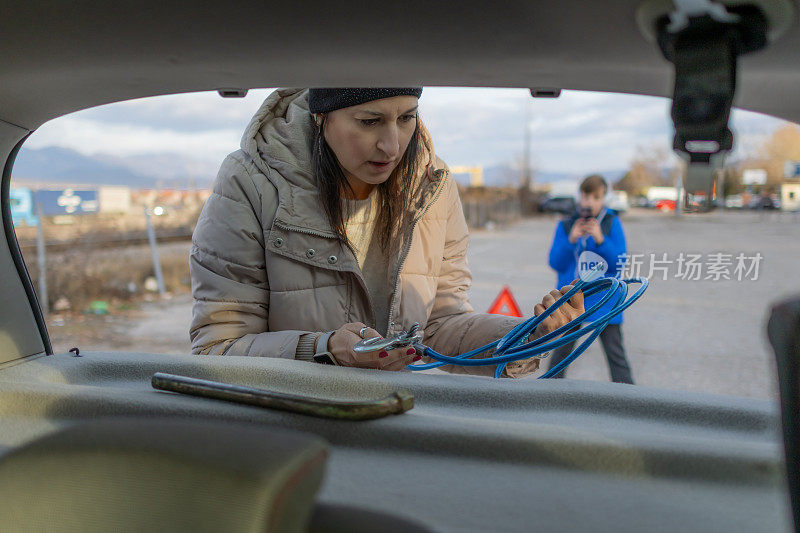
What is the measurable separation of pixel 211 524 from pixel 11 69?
85cm

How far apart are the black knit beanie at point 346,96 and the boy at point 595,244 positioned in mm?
2257

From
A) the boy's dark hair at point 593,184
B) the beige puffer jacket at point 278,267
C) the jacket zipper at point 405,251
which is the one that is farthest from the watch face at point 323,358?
the boy's dark hair at point 593,184

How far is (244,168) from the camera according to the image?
164 cm

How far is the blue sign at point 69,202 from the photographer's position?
26.5 ft

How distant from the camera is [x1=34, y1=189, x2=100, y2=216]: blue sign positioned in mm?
8086

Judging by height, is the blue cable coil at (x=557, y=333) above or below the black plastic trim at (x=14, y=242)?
below

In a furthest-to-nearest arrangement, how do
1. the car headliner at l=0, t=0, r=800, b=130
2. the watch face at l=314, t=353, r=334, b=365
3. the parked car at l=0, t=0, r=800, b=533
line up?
1. the watch face at l=314, t=353, r=334, b=365
2. the car headliner at l=0, t=0, r=800, b=130
3. the parked car at l=0, t=0, r=800, b=533

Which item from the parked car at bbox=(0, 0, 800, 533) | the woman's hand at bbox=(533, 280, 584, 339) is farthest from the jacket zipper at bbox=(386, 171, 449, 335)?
the parked car at bbox=(0, 0, 800, 533)

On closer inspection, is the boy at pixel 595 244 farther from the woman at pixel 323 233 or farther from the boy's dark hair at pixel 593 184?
the woman at pixel 323 233

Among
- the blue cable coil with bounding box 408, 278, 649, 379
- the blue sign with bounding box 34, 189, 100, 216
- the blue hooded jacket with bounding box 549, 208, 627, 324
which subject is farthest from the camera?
the blue sign with bounding box 34, 189, 100, 216

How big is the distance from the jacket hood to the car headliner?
50cm

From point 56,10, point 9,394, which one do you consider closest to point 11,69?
point 56,10

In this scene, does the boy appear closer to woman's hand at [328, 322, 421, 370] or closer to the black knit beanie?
the black knit beanie

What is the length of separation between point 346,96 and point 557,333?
739mm
